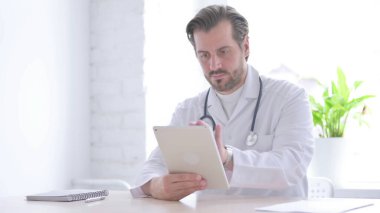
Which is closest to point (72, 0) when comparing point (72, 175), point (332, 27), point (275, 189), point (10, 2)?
point (10, 2)

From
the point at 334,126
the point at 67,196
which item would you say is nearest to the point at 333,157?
the point at 334,126

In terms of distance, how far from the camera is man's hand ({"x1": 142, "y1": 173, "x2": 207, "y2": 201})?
183 centimetres

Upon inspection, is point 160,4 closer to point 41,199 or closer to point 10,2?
point 10,2

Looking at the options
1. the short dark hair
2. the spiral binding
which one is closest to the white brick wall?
the short dark hair

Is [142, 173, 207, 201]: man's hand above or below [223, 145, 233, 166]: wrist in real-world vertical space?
below

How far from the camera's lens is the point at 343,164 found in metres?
2.79

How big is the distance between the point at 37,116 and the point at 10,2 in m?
0.52

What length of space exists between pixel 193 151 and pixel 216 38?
64cm

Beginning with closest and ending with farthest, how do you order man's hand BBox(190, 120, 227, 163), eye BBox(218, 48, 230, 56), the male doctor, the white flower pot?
man's hand BBox(190, 120, 227, 163), the male doctor, eye BBox(218, 48, 230, 56), the white flower pot

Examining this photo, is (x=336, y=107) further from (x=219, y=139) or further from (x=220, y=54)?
(x=219, y=139)

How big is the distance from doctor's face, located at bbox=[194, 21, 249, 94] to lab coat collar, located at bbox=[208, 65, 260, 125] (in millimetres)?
60

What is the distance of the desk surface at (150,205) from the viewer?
1683 mm

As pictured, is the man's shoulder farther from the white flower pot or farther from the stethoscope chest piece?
the white flower pot

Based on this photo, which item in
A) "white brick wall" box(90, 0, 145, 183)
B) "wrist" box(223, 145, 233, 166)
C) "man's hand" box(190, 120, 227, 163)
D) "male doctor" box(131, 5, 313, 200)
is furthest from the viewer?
"white brick wall" box(90, 0, 145, 183)
